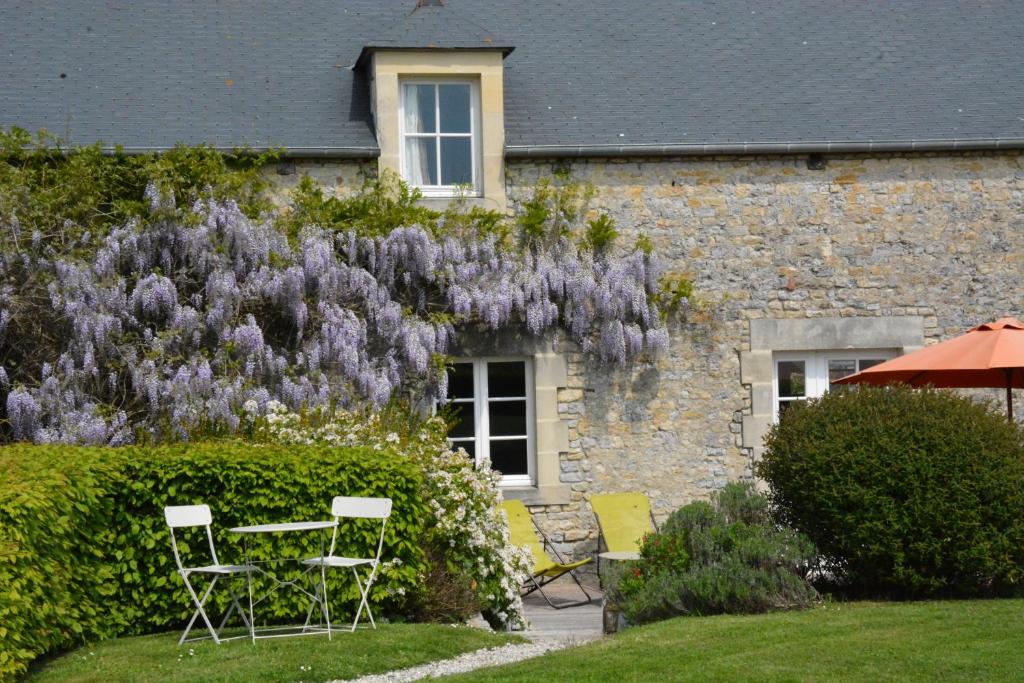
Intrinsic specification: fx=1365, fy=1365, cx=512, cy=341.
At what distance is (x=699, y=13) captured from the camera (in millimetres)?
12984

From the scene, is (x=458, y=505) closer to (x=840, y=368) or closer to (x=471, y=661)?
(x=471, y=661)

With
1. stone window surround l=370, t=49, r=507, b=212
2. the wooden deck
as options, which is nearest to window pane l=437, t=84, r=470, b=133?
stone window surround l=370, t=49, r=507, b=212

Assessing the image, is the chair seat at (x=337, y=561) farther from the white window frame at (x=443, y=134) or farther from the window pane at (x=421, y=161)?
the window pane at (x=421, y=161)

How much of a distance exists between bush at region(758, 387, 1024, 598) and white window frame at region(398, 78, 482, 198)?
418cm

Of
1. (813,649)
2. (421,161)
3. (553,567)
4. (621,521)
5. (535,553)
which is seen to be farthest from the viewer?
(421,161)

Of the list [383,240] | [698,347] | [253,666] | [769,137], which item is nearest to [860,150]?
[769,137]

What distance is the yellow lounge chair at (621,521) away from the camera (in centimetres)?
1034

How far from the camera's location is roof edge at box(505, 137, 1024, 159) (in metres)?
11.0

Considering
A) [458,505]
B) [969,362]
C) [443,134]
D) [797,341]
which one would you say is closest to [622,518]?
[797,341]

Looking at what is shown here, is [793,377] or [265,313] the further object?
[793,377]

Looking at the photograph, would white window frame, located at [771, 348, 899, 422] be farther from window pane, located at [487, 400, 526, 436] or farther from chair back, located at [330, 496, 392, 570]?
chair back, located at [330, 496, 392, 570]

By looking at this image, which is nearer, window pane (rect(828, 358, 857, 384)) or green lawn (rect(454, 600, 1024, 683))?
green lawn (rect(454, 600, 1024, 683))

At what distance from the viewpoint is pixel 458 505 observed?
27.2ft

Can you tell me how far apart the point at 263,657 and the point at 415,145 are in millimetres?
5717
